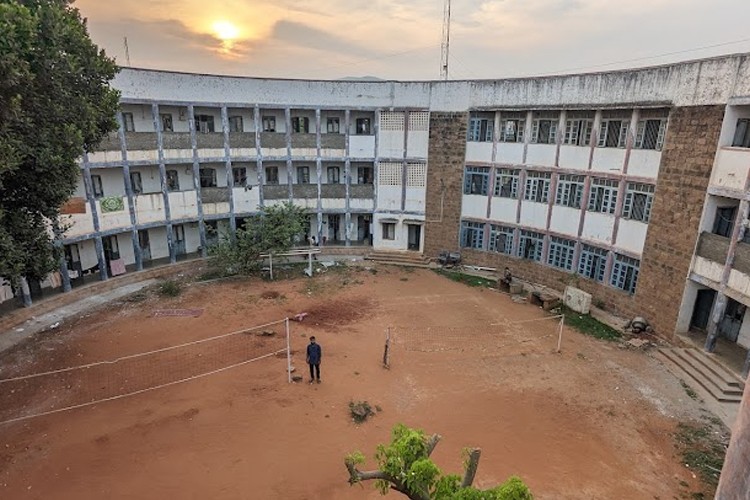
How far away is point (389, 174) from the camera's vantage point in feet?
84.5

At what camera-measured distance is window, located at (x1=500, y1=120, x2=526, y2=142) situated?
869 inches

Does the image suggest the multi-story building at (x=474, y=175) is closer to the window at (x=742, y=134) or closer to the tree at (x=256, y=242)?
the window at (x=742, y=134)

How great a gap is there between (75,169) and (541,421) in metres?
14.3

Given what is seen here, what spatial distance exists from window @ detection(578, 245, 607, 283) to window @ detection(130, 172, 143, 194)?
21.8m

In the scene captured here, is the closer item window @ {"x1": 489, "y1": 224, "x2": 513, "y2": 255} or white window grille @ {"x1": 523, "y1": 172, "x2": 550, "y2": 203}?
white window grille @ {"x1": 523, "y1": 172, "x2": 550, "y2": 203}

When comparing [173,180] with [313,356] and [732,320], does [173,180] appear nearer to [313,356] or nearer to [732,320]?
[313,356]

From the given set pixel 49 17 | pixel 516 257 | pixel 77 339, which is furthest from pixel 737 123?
pixel 77 339

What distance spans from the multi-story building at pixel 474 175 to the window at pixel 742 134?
35 millimetres

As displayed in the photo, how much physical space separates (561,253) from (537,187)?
135 inches

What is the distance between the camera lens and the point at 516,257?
76.1ft

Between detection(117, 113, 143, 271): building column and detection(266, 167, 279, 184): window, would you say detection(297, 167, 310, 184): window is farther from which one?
detection(117, 113, 143, 271): building column

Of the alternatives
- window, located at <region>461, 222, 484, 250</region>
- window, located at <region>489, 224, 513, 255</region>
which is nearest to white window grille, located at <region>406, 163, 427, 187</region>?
window, located at <region>461, 222, 484, 250</region>

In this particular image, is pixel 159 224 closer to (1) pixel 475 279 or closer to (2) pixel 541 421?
(1) pixel 475 279

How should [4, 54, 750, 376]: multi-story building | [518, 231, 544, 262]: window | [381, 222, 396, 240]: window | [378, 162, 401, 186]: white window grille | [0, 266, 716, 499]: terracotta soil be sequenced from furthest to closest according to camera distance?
[381, 222, 396, 240]: window
[378, 162, 401, 186]: white window grille
[518, 231, 544, 262]: window
[4, 54, 750, 376]: multi-story building
[0, 266, 716, 499]: terracotta soil
